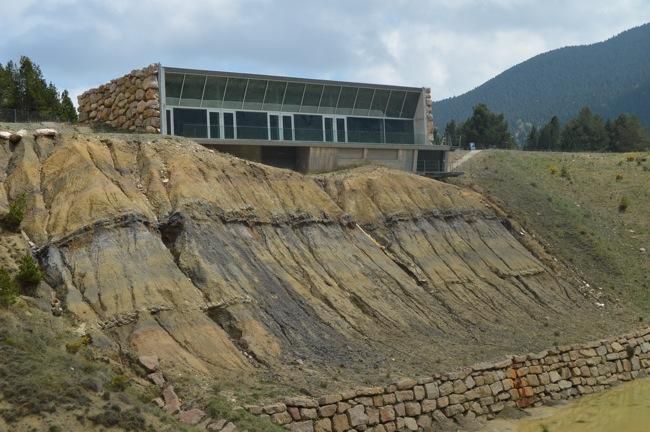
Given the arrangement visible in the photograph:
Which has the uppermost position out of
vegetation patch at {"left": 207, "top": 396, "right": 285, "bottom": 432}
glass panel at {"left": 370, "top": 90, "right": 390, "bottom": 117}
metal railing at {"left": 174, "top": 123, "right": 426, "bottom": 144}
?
glass panel at {"left": 370, "top": 90, "right": 390, "bottom": 117}

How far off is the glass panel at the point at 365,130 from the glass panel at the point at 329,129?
102 cm

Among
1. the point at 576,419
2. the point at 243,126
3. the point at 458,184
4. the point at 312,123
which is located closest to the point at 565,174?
the point at 458,184

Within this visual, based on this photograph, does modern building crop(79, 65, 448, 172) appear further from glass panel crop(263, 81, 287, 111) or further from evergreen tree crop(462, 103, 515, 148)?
evergreen tree crop(462, 103, 515, 148)

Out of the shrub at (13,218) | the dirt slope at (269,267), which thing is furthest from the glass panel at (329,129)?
the shrub at (13,218)

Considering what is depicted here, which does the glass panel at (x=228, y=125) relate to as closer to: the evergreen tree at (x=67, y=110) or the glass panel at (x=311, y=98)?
the glass panel at (x=311, y=98)

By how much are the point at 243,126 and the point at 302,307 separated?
14.9m

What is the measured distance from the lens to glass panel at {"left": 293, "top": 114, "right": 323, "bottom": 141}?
138ft

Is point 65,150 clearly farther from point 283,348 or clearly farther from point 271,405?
point 271,405

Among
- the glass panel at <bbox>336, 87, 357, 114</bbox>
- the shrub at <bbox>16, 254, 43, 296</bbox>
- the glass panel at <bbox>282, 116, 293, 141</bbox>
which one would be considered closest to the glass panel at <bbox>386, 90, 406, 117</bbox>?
the glass panel at <bbox>336, 87, 357, 114</bbox>

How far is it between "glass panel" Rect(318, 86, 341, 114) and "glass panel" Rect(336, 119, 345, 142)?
716 millimetres

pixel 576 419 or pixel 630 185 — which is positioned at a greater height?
pixel 630 185

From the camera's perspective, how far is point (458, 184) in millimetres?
46688

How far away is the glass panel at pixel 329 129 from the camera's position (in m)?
43.3

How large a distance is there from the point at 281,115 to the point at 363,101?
585 centimetres
